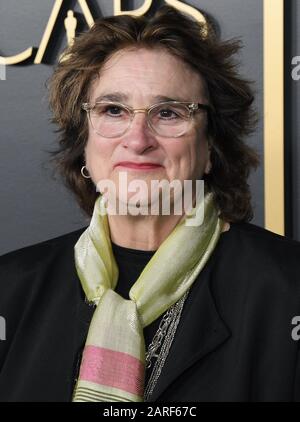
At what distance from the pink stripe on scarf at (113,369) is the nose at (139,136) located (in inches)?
18.0

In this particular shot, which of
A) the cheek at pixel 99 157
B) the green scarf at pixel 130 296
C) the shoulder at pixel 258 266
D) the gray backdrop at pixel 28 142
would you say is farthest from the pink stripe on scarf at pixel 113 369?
the gray backdrop at pixel 28 142

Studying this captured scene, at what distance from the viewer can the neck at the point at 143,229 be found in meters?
1.93

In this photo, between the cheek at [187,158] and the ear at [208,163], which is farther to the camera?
the ear at [208,163]

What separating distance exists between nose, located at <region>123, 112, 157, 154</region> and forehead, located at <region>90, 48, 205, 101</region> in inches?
2.1

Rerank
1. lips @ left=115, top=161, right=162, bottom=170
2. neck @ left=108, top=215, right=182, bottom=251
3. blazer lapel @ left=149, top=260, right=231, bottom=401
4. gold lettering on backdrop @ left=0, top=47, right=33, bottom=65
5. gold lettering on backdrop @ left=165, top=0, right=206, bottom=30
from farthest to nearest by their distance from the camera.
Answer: gold lettering on backdrop @ left=0, top=47, right=33, bottom=65
gold lettering on backdrop @ left=165, top=0, right=206, bottom=30
neck @ left=108, top=215, right=182, bottom=251
lips @ left=115, top=161, right=162, bottom=170
blazer lapel @ left=149, top=260, right=231, bottom=401

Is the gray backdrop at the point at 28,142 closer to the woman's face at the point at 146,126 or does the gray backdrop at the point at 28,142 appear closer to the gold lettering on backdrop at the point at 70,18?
the gold lettering on backdrop at the point at 70,18

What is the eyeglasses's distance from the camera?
1.84 metres

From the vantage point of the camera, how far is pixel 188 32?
1937mm

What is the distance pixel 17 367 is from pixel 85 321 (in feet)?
0.62

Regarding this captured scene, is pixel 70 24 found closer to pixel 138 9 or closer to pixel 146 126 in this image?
pixel 138 9

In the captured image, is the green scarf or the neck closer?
the green scarf

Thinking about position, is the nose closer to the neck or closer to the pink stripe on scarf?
the neck

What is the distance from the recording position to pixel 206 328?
179 cm

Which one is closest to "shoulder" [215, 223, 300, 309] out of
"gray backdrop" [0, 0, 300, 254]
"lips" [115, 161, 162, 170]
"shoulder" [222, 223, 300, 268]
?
"shoulder" [222, 223, 300, 268]
